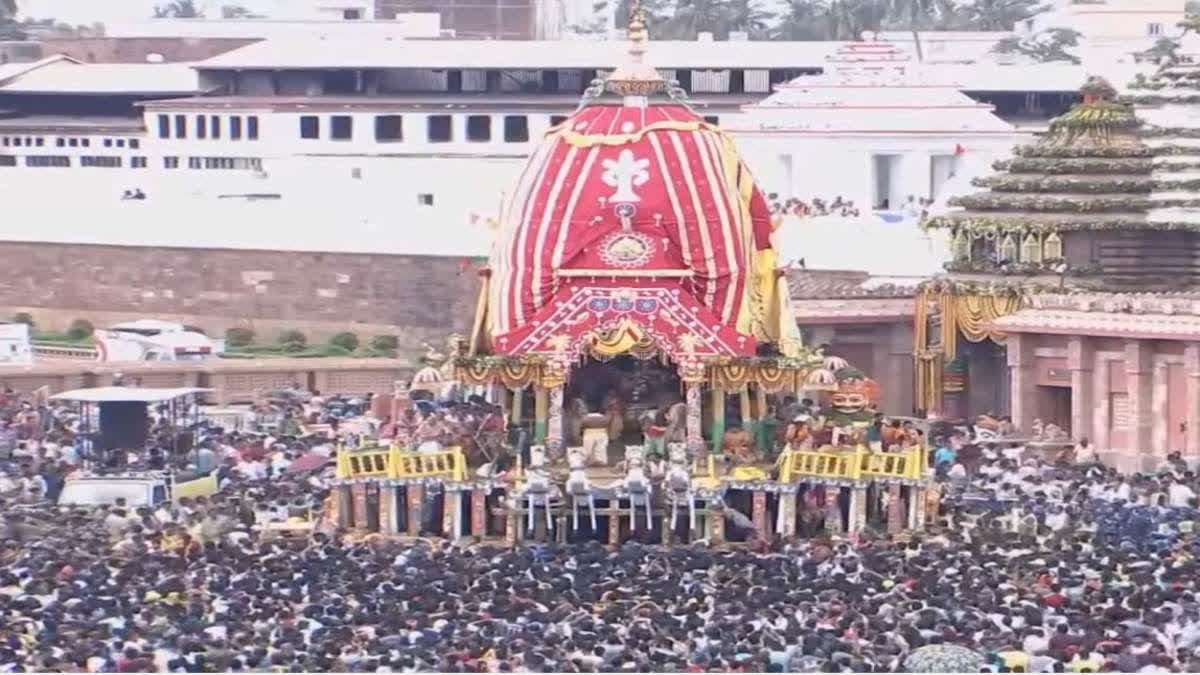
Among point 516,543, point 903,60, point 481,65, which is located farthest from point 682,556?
point 481,65

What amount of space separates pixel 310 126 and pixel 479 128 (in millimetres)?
4016

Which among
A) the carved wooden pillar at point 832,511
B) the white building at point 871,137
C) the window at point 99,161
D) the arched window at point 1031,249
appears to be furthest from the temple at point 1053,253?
the window at point 99,161

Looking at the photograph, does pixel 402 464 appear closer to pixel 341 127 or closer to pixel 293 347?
pixel 293 347

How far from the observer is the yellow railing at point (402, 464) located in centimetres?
5916

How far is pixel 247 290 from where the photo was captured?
94625mm

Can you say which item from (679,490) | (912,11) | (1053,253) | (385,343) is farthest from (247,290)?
(912,11)

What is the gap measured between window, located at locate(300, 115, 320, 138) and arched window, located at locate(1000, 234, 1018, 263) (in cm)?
3810

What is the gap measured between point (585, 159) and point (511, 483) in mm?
4499

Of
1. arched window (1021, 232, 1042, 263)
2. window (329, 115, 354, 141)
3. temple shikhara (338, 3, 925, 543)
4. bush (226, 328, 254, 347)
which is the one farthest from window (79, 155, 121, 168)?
temple shikhara (338, 3, 925, 543)

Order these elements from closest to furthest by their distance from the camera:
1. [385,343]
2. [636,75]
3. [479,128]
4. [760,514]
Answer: [760,514], [636,75], [385,343], [479,128]

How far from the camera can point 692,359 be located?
59438 millimetres

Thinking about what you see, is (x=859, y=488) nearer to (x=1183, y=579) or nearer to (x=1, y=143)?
(x=1183, y=579)

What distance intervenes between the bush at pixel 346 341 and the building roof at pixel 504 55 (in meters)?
21.0

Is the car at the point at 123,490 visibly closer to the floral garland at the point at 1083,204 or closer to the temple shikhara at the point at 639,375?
the temple shikhara at the point at 639,375
